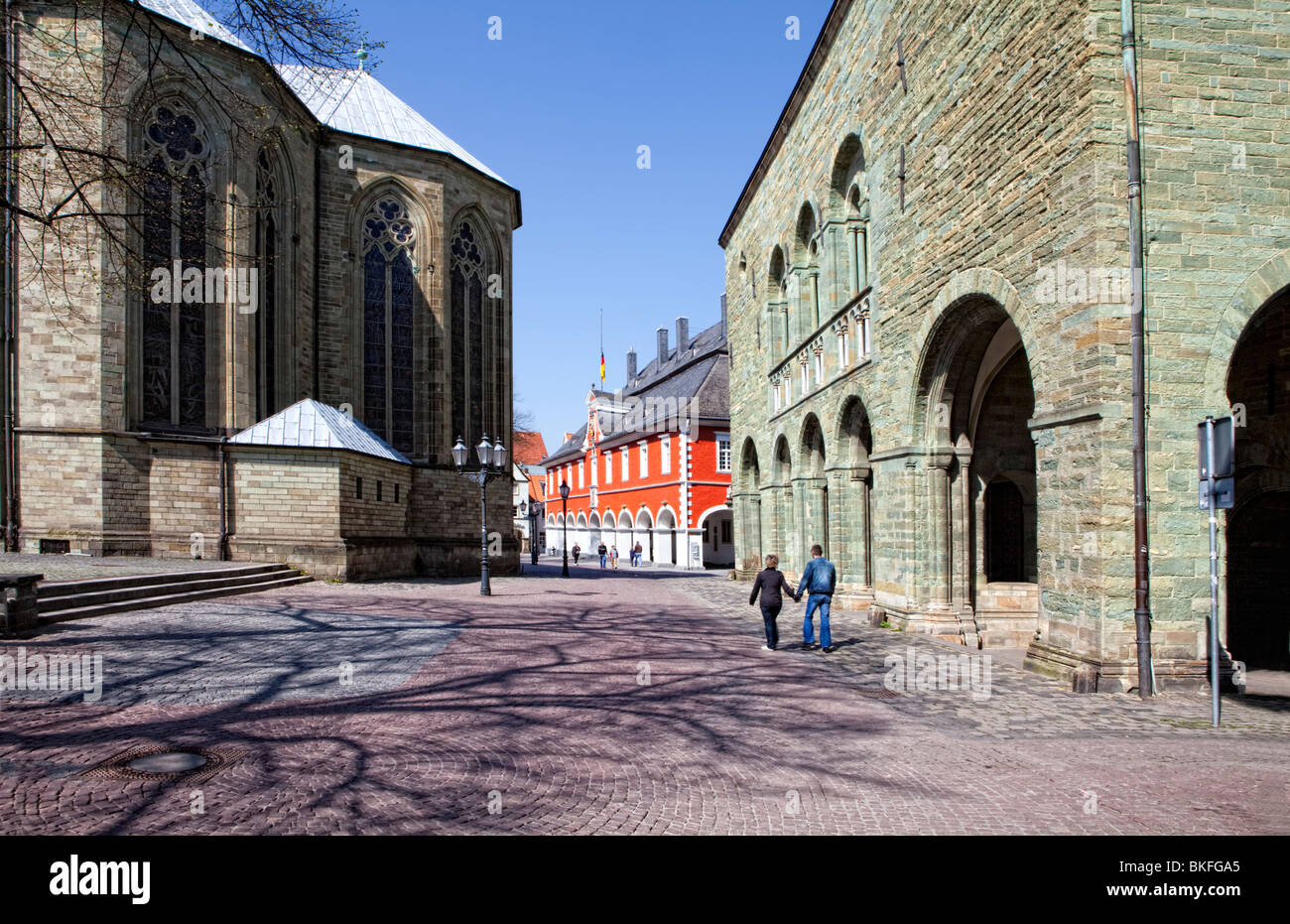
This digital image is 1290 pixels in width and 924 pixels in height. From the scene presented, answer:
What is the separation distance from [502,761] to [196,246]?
22436 millimetres

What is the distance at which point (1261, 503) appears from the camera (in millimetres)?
10844

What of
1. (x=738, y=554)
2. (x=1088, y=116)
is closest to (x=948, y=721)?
(x=1088, y=116)

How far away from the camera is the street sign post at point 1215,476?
6.74 m

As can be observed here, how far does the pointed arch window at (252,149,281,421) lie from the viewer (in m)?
24.0

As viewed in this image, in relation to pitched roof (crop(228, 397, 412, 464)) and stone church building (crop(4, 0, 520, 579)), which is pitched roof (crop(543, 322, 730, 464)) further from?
pitched roof (crop(228, 397, 412, 464))

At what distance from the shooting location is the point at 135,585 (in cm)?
1347

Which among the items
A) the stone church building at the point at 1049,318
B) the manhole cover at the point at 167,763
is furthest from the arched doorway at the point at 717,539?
the manhole cover at the point at 167,763

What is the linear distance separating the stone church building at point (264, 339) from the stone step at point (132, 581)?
315cm

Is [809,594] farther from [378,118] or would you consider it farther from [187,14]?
[378,118]

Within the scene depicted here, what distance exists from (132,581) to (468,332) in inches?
740

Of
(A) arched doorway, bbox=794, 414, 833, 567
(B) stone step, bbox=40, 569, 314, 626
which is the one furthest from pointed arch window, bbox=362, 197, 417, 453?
(A) arched doorway, bbox=794, 414, 833, 567

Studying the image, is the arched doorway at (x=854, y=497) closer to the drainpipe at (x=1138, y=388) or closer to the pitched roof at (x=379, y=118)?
the drainpipe at (x=1138, y=388)

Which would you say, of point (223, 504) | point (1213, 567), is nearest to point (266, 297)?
point (223, 504)

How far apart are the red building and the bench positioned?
29601mm
